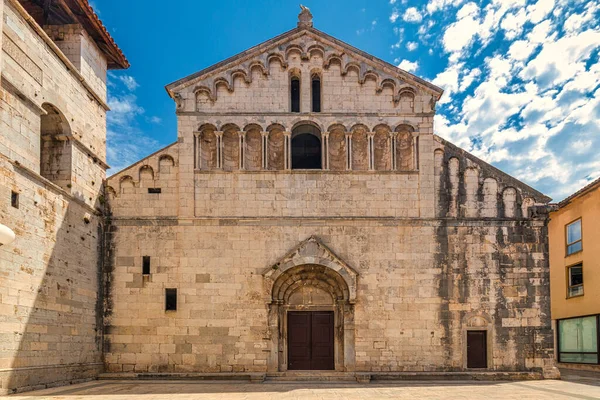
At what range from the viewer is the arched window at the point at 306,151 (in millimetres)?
21344

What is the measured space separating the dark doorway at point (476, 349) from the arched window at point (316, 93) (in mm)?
9990

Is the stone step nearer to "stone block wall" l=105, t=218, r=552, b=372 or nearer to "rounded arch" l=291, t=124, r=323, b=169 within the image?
"stone block wall" l=105, t=218, r=552, b=372

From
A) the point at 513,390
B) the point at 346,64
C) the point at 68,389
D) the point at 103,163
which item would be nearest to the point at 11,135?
the point at 103,163

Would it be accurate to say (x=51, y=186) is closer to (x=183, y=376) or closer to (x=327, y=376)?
(x=183, y=376)

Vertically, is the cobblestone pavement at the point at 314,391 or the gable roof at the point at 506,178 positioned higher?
the gable roof at the point at 506,178

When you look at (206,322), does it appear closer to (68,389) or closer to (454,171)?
(68,389)

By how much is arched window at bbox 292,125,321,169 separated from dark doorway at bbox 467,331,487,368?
8.46 m

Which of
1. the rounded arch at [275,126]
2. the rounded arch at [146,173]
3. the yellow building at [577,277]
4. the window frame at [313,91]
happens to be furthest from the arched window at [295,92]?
the yellow building at [577,277]

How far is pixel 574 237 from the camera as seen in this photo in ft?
91.9

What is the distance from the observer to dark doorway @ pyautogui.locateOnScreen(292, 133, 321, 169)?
21.4m

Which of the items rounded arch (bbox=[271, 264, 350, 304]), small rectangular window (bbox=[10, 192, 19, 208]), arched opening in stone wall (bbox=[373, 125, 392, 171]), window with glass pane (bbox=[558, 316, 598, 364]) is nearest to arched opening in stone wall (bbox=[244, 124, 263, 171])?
rounded arch (bbox=[271, 264, 350, 304])

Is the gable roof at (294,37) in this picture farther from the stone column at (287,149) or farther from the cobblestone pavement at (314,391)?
the cobblestone pavement at (314,391)

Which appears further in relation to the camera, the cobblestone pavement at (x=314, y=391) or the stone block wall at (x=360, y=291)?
the stone block wall at (x=360, y=291)

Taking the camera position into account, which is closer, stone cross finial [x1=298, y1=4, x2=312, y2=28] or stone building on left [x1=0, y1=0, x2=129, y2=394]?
stone building on left [x1=0, y1=0, x2=129, y2=394]
